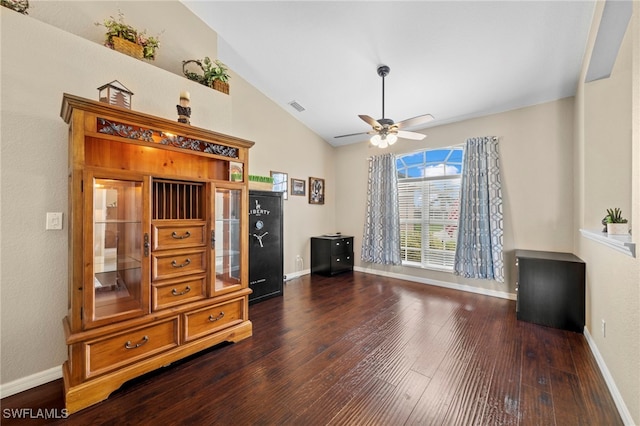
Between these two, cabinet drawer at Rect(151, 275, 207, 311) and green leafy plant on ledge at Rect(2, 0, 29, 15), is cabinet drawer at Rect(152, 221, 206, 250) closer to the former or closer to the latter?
cabinet drawer at Rect(151, 275, 207, 311)

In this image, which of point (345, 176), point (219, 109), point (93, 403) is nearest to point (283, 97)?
point (219, 109)

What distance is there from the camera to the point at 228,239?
266 cm

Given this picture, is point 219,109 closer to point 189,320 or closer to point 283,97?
point 283,97

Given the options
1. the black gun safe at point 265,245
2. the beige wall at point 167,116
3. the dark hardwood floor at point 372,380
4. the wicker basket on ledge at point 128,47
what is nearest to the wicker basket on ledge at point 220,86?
the beige wall at point 167,116

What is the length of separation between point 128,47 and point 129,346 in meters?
2.66

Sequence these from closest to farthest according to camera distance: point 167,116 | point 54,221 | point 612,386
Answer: point 612,386 → point 54,221 → point 167,116

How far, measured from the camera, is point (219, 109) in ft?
10.2

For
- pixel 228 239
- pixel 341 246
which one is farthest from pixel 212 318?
pixel 341 246

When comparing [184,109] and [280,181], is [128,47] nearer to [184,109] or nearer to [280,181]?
[184,109]

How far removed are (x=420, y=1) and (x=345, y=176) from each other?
12.2 feet

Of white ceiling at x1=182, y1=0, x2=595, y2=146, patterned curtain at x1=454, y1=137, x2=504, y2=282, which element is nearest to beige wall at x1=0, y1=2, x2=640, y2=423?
patterned curtain at x1=454, y1=137, x2=504, y2=282

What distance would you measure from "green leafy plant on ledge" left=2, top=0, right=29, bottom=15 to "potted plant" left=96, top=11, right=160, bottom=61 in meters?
0.49

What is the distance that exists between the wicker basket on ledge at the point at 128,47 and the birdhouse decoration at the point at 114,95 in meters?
0.54

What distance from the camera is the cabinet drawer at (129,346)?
179cm
